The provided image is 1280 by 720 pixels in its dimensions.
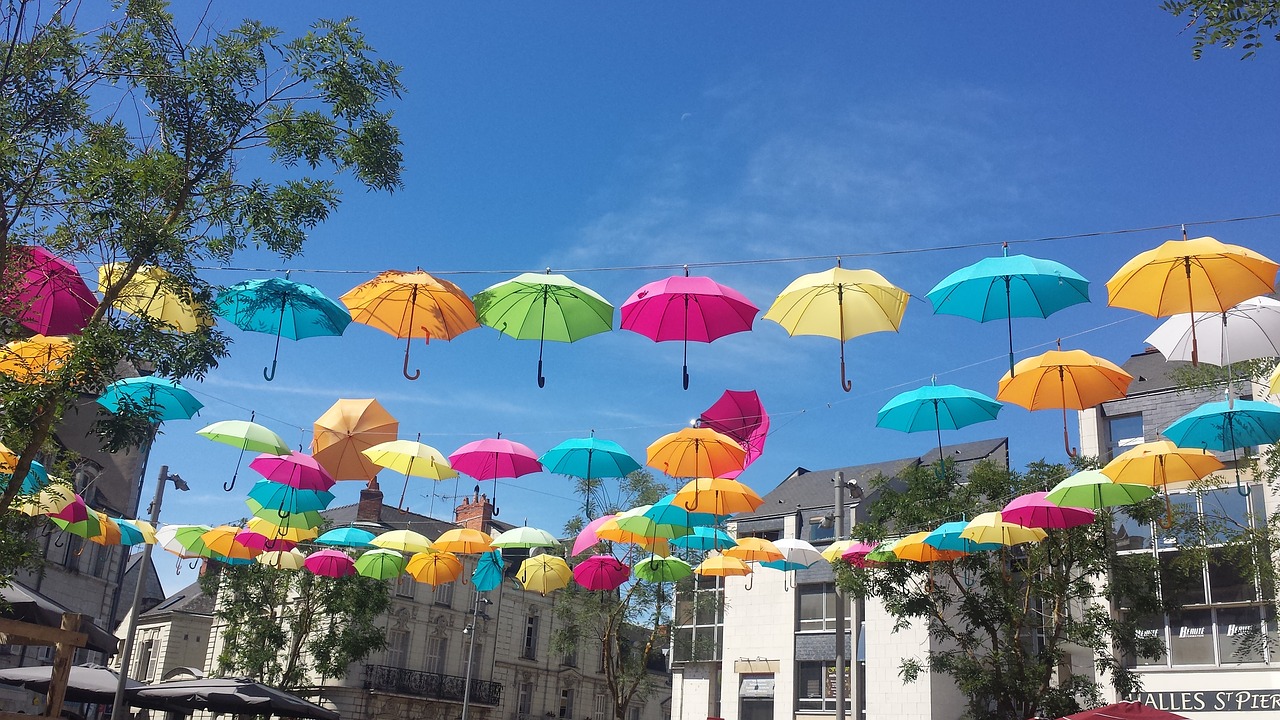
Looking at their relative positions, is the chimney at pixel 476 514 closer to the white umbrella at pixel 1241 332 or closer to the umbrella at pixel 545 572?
the umbrella at pixel 545 572

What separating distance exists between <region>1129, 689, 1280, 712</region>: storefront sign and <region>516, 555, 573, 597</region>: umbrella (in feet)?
47.0

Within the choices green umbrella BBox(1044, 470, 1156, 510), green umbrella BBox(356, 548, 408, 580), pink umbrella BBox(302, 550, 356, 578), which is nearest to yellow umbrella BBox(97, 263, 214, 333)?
green umbrella BBox(1044, 470, 1156, 510)

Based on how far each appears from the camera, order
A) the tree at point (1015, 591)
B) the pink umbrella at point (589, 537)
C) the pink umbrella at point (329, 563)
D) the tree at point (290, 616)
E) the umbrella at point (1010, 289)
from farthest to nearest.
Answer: the tree at point (290, 616) → the pink umbrella at point (329, 563) → the pink umbrella at point (589, 537) → the tree at point (1015, 591) → the umbrella at point (1010, 289)

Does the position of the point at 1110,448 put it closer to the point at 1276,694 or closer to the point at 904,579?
the point at 1276,694

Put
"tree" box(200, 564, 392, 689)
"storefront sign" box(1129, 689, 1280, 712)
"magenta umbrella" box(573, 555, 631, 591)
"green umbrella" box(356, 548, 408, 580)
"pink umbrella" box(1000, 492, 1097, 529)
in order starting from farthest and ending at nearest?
"tree" box(200, 564, 392, 689) → "storefront sign" box(1129, 689, 1280, 712) → "magenta umbrella" box(573, 555, 631, 591) → "green umbrella" box(356, 548, 408, 580) → "pink umbrella" box(1000, 492, 1097, 529)

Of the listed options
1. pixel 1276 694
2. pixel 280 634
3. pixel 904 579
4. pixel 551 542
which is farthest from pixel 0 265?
pixel 1276 694

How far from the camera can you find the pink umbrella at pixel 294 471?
54.8 ft

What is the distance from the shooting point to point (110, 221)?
9312 millimetres

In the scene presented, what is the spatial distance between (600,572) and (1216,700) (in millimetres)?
16377

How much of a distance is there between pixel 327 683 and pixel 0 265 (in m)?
38.1

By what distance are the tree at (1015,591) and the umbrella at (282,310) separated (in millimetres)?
11517

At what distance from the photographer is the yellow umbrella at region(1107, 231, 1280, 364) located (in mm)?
10781

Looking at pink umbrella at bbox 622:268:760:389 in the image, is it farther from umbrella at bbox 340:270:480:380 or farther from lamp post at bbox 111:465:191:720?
lamp post at bbox 111:465:191:720

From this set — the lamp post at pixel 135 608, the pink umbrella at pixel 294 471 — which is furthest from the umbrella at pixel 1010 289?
the lamp post at pixel 135 608
